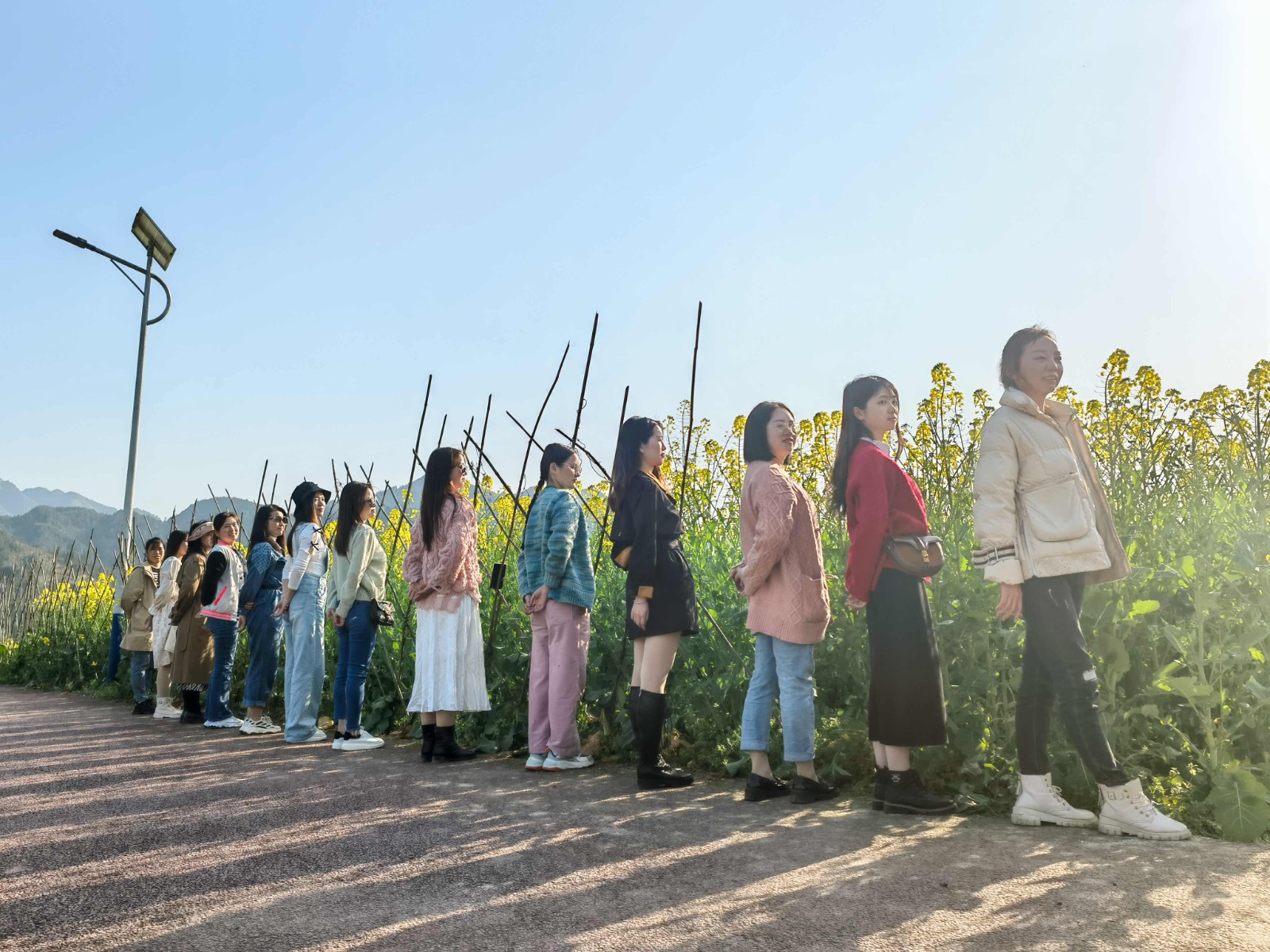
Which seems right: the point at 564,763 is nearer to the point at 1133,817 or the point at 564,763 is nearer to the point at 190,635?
the point at 1133,817

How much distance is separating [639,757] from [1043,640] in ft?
6.66

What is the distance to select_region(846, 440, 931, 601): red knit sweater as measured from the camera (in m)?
3.92

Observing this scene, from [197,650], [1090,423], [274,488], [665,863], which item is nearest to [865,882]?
[665,863]

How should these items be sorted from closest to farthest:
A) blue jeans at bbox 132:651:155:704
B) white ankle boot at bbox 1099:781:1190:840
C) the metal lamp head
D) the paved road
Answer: the paved road < white ankle boot at bbox 1099:781:1190:840 < blue jeans at bbox 132:651:155:704 < the metal lamp head

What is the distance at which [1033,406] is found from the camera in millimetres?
3652

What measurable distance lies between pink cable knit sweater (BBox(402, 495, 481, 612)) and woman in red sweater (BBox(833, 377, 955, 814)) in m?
2.64

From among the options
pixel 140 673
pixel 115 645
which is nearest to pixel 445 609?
pixel 140 673

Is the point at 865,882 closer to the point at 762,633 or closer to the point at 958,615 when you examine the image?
the point at 762,633

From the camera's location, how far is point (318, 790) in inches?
187

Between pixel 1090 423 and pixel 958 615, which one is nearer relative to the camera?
pixel 958 615

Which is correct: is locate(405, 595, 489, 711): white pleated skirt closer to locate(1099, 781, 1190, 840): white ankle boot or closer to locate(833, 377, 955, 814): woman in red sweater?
locate(833, 377, 955, 814): woman in red sweater

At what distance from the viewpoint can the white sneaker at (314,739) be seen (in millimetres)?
6668

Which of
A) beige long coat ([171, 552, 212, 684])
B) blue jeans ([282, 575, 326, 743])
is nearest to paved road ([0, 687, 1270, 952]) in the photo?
blue jeans ([282, 575, 326, 743])

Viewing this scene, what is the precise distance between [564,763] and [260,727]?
3197mm
